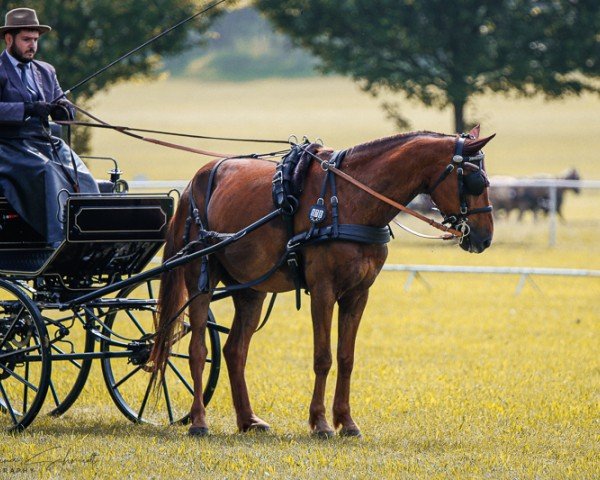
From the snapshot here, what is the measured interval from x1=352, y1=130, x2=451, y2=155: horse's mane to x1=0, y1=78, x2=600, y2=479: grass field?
6.06 feet

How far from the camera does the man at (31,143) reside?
8781 millimetres

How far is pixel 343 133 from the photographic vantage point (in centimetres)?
7012

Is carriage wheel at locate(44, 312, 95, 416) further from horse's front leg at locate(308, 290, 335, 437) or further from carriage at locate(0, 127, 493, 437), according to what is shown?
horse's front leg at locate(308, 290, 335, 437)

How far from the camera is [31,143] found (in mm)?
8977

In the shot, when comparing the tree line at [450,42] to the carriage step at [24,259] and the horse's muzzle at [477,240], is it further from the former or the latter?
the horse's muzzle at [477,240]

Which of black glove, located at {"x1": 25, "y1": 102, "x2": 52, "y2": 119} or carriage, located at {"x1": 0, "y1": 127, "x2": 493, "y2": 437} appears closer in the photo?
carriage, located at {"x1": 0, "y1": 127, "x2": 493, "y2": 437}

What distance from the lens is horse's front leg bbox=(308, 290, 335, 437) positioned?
810 cm

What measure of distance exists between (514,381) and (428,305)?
6.34 meters

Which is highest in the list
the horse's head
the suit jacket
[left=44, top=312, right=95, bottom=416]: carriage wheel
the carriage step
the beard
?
the beard

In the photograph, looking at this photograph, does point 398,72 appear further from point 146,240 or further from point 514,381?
point 146,240

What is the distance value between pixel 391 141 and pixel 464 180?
57 centimetres

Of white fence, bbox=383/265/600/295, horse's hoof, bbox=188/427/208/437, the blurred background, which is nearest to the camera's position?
horse's hoof, bbox=188/427/208/437

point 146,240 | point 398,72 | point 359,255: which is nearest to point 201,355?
point 146,240

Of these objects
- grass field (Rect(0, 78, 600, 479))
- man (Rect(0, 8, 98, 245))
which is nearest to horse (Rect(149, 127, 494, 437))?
grass field (Rect(0, 78, 600, 479))
